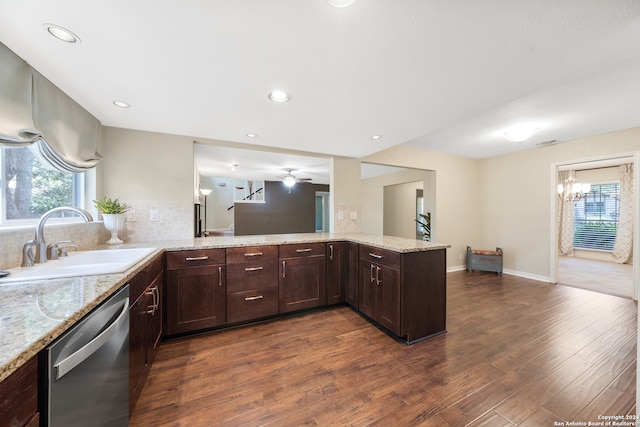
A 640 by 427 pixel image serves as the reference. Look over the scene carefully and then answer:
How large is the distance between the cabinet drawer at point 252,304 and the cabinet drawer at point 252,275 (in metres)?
0.05

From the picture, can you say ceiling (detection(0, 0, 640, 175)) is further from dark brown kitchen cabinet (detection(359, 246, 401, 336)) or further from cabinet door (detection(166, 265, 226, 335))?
cabinet door (detection(166, 265, 226, 335))

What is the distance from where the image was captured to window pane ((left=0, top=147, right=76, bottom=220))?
1.44m

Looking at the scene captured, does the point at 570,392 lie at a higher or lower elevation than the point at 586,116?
lower

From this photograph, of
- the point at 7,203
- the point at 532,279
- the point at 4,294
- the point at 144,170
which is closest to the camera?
the point at 4,294

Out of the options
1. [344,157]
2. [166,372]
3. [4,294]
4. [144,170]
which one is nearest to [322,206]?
[344,157]

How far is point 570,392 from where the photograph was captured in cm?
151

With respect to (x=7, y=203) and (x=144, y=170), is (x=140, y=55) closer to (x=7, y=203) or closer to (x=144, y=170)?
(x=7, y=203)

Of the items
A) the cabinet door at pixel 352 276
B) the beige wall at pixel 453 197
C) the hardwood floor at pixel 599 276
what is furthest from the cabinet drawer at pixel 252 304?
the hardwood floor at pixel 599 276

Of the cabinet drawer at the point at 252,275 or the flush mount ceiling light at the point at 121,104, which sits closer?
the flush mount ceiling light at the point at 121,104

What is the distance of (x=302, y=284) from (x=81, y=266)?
71.7 inches

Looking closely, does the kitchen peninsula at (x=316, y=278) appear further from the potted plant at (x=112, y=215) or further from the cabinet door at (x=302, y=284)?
the potted plant at (x=112, y=215)

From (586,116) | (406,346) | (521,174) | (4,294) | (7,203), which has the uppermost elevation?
(586,116)

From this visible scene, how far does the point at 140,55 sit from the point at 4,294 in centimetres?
132

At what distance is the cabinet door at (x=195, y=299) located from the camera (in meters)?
2.11
